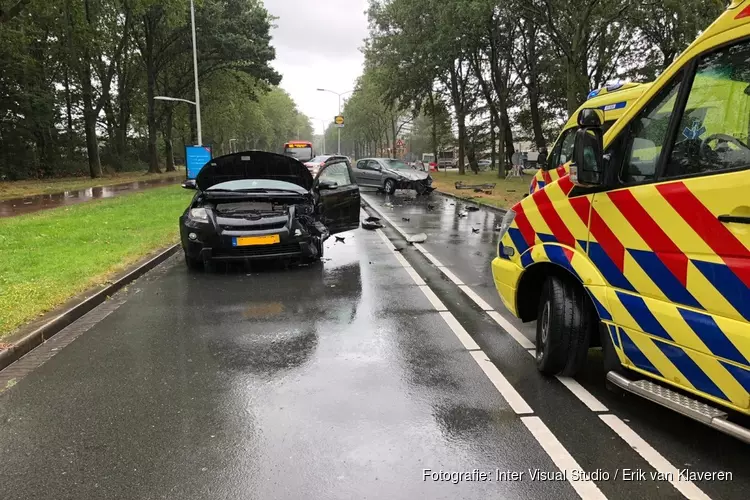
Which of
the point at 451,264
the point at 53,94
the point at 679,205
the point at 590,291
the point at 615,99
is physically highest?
the point at 53,94

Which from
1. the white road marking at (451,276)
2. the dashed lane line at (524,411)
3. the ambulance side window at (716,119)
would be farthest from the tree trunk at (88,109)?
the ambulance side window at (716,119)

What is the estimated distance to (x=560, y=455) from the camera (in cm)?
317

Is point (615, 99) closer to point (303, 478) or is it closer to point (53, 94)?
point (303, 478)

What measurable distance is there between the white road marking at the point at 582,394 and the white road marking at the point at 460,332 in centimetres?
97

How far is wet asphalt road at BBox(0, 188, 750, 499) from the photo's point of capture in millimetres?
2939

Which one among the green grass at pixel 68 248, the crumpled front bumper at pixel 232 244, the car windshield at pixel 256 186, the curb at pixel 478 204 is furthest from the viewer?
the curb at pixel 478 204

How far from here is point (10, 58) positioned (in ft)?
102

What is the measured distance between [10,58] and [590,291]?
36800 millimetres

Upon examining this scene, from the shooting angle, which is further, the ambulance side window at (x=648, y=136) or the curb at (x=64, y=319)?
the curb at (x=64, y=319)

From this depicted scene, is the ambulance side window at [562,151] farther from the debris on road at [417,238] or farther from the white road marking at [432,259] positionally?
the debris on road at [417,238]

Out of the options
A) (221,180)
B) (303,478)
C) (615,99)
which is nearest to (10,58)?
(221,180)

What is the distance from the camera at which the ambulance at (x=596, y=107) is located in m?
7.89

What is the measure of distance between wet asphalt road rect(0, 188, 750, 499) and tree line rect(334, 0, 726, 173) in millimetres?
16478

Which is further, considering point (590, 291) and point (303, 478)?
point (590, 291)
